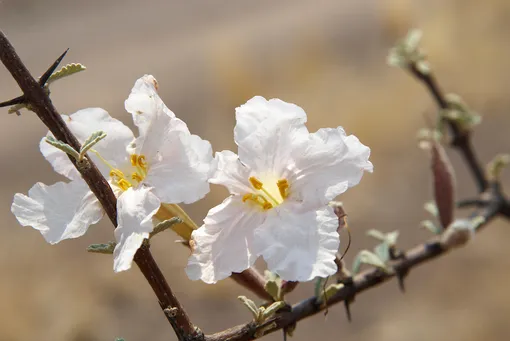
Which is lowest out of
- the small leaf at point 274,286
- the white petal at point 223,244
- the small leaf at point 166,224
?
the small leaf at point 274,286

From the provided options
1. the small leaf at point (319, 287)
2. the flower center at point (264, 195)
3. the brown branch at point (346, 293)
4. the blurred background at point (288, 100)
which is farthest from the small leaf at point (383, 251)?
the blurred background at point (288, 100)

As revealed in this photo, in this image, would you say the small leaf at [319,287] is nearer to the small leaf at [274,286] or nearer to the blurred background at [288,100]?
the small leaf at [274,286]

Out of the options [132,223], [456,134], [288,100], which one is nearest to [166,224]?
[132,223]

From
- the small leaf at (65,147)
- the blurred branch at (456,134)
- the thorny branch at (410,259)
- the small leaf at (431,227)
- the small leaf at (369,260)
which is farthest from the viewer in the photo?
the blurred branch at (456,134)

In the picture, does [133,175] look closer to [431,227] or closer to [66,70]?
[66,70]

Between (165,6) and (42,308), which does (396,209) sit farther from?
(165,6)

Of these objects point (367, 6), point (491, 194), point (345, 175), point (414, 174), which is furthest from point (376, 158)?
point (345, 175)

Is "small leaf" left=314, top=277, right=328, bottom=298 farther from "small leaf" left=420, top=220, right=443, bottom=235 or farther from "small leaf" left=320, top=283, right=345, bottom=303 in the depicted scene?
"small leaf" left=420, top=220, right=443, bottom=235
